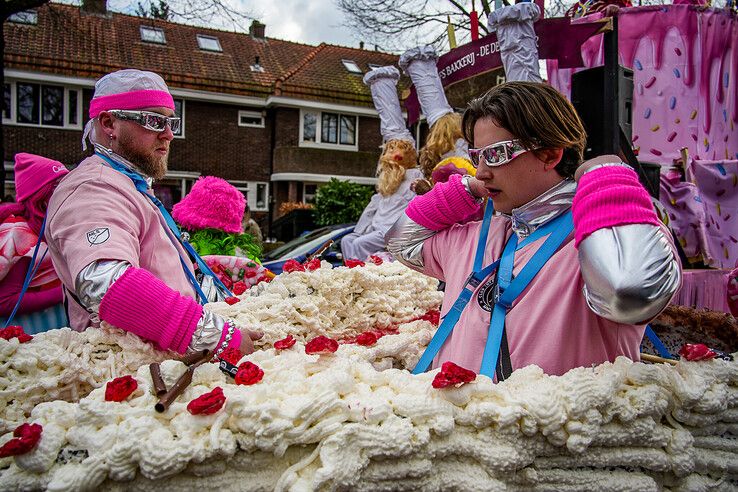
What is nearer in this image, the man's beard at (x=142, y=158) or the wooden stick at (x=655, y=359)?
the wooden stick at (x=655, y=359)

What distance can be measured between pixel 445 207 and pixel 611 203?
2.53 ft

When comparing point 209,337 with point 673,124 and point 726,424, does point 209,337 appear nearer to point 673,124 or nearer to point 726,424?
point 726,424

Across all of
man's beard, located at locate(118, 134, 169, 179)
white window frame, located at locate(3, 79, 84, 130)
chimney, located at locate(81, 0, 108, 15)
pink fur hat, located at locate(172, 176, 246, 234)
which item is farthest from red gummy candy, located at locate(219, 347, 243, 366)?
chimney, located at locate(81, 0, 108, 15)

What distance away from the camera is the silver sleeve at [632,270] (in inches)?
47.7

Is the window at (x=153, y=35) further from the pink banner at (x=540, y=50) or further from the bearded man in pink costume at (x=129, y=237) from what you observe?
the bearded man in pink costume at (x=129, y=237)

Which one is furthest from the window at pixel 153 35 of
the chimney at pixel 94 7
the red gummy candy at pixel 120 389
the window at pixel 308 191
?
the red gummy candy at pixel 120 389

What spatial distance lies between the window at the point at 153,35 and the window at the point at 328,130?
18.8 feet

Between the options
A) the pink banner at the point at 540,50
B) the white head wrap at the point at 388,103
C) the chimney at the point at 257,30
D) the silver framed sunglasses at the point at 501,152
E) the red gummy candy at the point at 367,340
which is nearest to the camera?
the silver framed sunglasses at the point at 501,152

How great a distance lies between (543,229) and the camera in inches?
66.1

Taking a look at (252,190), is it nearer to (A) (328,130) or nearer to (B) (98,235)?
(A) (328,130)

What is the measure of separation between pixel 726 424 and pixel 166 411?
1304 millimetres

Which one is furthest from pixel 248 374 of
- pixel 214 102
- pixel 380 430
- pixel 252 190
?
pixel 252 190

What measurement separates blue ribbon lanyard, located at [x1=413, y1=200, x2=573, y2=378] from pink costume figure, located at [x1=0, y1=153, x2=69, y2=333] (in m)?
1.72

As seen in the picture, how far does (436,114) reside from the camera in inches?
202
